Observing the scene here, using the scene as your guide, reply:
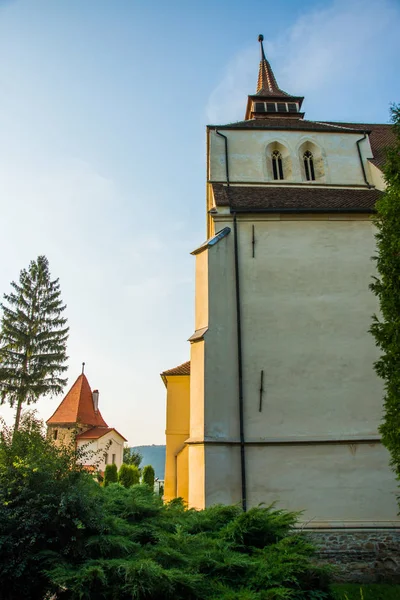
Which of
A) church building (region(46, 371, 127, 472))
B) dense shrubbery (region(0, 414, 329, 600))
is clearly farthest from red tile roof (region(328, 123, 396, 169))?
church building (region(46, 371, 127, 472))

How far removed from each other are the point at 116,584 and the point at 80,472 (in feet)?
4.76

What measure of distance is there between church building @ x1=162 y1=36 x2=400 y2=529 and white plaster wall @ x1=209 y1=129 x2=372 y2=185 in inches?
31.2

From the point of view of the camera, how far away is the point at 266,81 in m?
21.7

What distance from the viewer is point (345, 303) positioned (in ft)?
34.3

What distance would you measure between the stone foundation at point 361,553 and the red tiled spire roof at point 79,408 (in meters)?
31.3

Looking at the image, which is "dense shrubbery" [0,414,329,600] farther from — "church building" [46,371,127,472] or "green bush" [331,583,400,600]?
"church building" [46,371,127,472]

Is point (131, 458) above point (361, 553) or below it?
above

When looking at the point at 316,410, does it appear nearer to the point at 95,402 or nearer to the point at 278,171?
the point at 278,171

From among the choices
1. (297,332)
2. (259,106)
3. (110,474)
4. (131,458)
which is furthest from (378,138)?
(131,458)

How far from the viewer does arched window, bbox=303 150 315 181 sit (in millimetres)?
13988

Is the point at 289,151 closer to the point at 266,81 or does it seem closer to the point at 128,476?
the point at 266,81

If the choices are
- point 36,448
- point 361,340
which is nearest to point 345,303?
point 361,340

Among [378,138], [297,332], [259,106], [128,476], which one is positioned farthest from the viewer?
[128,476]

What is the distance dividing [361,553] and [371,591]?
2.73ft
